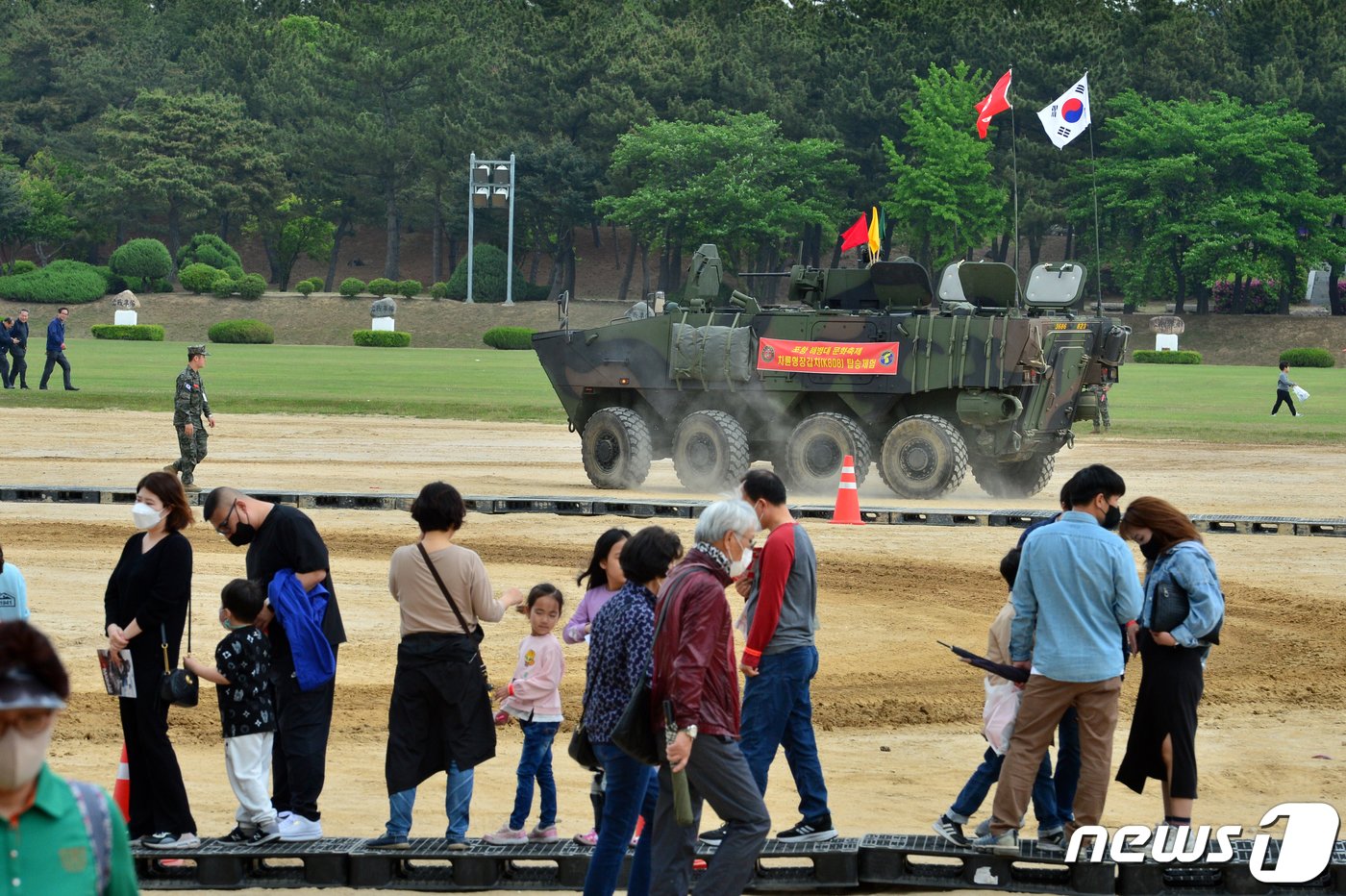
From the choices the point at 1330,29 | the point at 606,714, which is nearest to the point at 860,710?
the point at 606,714

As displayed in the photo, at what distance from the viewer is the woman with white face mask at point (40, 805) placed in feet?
11.1

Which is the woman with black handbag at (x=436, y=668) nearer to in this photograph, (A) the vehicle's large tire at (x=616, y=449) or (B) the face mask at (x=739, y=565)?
(B) the face mask at (x=739, y=565)

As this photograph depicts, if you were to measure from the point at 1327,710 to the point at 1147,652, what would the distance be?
381cm

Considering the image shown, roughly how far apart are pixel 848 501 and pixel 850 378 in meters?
3.40

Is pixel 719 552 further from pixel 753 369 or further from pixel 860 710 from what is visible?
pixel 753 369

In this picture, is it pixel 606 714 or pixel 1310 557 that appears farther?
pixel 1310 557

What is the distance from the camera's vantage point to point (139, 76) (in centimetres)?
9725

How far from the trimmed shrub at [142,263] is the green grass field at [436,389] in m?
19.8

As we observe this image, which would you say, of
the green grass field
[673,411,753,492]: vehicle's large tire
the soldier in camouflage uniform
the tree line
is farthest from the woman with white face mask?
the tree line

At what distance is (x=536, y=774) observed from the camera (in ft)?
26.2

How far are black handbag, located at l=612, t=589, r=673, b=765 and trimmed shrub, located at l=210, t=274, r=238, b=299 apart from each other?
73.0m

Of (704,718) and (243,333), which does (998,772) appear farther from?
(243,333)

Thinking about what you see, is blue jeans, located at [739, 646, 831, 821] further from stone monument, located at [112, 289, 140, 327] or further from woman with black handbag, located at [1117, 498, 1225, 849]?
stone monument, located at [112, 289, 140, 327]

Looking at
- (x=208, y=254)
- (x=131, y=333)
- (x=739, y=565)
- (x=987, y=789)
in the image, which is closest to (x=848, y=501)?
(x=987, y=789)
